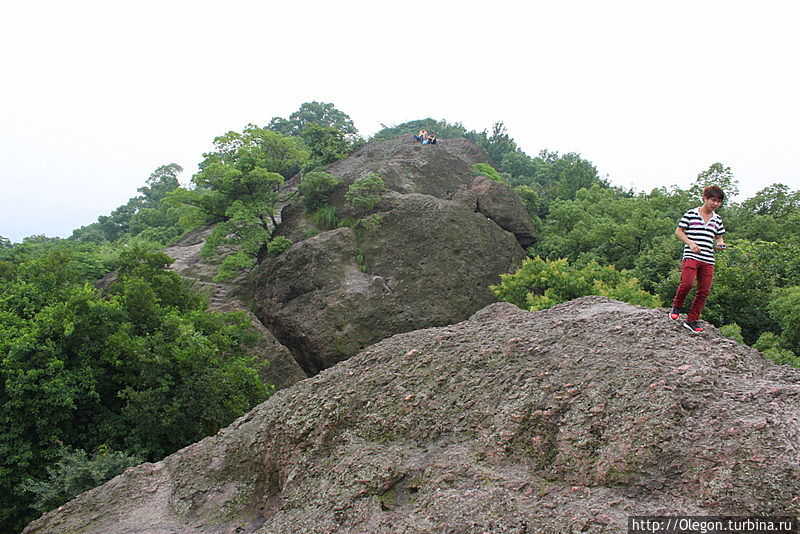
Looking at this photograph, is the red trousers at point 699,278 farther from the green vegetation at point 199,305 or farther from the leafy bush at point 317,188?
the leafy bush at point 317,188

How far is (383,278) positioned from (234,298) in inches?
293

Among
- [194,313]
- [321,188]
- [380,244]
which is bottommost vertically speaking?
[194,313]

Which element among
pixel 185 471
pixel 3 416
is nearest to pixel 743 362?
pixel 185 471

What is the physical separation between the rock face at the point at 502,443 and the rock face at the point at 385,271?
11.4 m

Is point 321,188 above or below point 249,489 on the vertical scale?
above

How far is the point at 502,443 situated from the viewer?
5.43 m

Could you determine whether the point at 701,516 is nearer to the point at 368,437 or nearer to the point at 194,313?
the point at 368,437

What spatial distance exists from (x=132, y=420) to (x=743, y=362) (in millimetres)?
12596

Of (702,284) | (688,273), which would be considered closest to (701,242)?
(688,273)

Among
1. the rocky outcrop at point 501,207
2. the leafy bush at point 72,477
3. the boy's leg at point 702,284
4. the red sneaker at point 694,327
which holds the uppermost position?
the rocky outcrop at point 501,207

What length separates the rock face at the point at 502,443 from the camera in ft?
13.9

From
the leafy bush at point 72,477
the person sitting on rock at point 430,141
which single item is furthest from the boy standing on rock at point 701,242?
the person sitting on rock at point 430,141

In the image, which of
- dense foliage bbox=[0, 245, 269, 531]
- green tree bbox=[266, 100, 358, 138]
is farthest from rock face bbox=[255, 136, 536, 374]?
green tree bbox=[266, 100, 358, 138]

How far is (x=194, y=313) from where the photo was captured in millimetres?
15312
